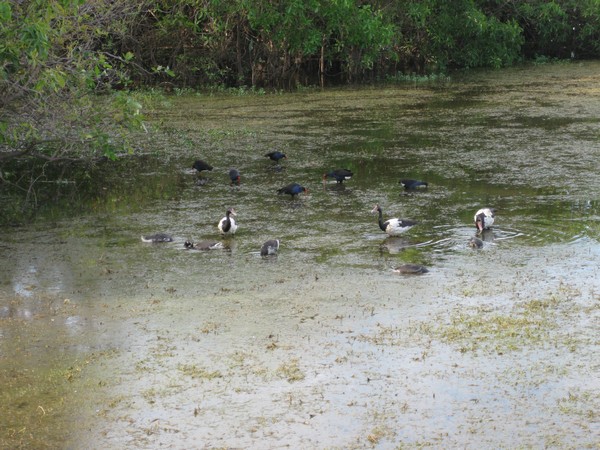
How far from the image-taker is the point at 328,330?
7008mm

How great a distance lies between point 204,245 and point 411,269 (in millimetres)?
2100

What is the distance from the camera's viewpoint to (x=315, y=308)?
750 cm

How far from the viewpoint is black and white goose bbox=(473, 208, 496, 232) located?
30.9 feet

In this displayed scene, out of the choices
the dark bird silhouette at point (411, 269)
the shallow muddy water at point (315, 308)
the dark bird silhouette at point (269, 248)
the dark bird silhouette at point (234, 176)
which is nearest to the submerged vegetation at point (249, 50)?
the shallow muddy water at point (315, 308)

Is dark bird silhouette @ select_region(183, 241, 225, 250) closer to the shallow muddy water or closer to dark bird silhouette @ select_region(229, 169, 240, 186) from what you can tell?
the shallow muddy water

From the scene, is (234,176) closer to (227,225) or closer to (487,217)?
(227,225)

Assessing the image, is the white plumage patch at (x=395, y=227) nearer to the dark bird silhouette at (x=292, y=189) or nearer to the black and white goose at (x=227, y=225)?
the black and white goose at (x=227, y=225)

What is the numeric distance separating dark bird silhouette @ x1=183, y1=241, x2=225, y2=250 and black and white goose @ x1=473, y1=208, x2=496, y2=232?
2504 millimetres

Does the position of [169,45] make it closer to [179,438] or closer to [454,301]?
[454,301]

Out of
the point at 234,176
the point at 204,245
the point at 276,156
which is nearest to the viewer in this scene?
the point at 204,245

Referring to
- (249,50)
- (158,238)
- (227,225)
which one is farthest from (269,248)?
(249,50)

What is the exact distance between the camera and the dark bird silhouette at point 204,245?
9234 mm

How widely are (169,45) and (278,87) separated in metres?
2.92

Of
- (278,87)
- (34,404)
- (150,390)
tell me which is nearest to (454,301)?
(150,390)
